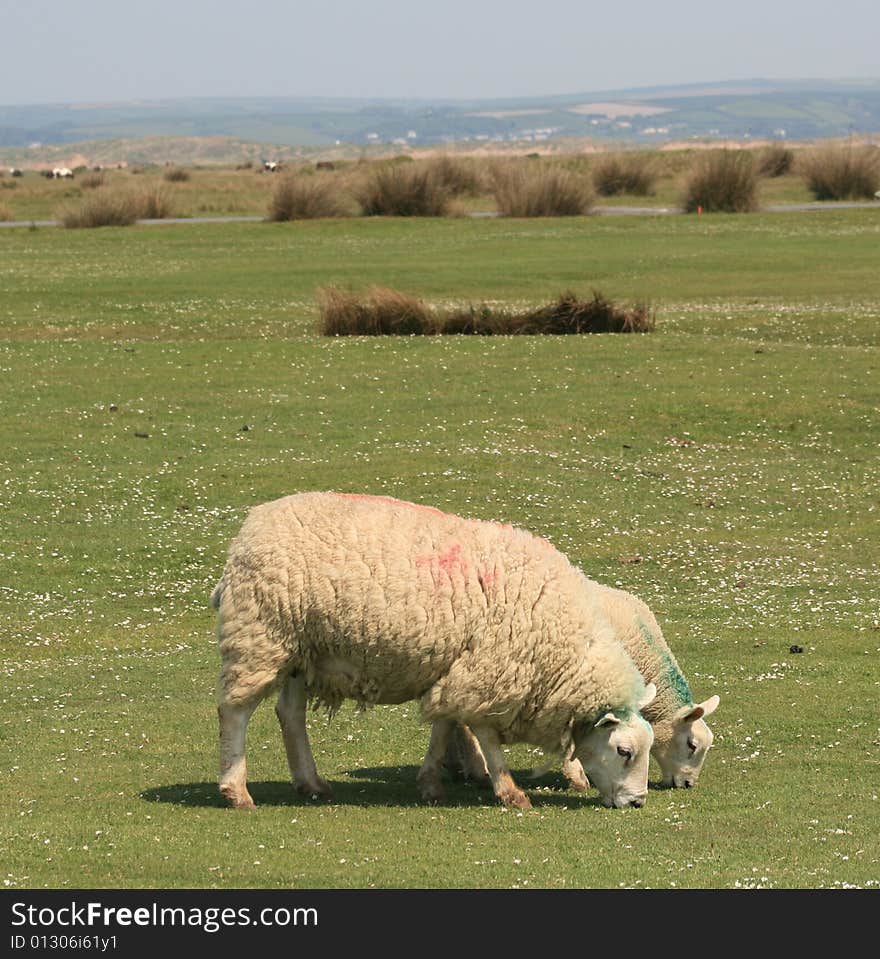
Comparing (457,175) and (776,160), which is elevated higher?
(457,175)

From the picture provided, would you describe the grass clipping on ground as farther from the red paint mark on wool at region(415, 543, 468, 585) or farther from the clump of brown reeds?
the clump of brown reeds

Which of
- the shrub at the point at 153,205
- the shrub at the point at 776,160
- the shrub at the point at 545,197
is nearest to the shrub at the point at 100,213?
the shrub at the point at 153,205

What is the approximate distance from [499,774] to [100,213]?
174 feet

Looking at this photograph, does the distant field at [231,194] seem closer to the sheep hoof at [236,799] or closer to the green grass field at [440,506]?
the green grass field at [440,506]

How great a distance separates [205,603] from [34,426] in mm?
8862

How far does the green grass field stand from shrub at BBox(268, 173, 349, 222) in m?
16.2

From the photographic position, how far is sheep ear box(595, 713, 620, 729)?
30.9 ft

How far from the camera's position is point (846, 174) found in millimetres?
67125

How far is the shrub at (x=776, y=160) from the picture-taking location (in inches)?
3175

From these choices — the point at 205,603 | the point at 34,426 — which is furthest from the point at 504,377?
the point at 205,603

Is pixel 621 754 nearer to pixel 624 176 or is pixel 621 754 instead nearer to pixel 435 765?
pixel 435 765

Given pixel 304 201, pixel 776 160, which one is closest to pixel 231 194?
pixel 304 201

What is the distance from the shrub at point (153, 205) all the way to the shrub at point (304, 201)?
20.1 ft

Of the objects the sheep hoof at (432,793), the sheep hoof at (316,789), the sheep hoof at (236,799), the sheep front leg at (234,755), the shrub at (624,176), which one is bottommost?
the shrub at (624,176)
